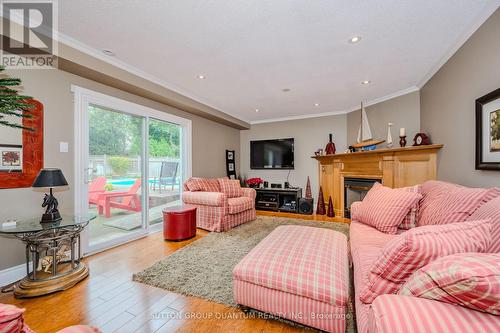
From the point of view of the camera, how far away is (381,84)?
3.25 m

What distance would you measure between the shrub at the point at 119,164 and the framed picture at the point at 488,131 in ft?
13.7

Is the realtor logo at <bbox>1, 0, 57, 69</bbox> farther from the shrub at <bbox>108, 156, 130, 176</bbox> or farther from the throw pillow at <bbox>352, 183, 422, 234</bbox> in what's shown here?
the throw pillow at <bbox>352, 183, 422, 234</bbox>

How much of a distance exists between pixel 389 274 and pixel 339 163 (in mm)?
3782

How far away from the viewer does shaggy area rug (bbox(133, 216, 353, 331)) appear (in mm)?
1784

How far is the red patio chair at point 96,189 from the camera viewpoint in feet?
8.89

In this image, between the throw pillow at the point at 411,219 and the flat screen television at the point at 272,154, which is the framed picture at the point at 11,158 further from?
the flat screen television at the point at 272,154

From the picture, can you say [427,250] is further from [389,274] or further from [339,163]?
[339,163]

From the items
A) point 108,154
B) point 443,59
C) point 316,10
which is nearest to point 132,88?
point 108,154

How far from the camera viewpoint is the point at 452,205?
153 cm

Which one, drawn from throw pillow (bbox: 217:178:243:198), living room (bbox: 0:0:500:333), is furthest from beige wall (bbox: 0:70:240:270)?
throw pillow (bbox: 217:178:243:198)

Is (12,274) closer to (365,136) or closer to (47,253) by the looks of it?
(47,253)

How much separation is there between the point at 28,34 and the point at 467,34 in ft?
13.8

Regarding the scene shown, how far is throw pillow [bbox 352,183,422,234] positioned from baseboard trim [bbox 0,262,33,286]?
11.8 ft

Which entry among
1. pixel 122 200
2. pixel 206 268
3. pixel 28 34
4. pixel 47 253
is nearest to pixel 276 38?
pixel 28 34
